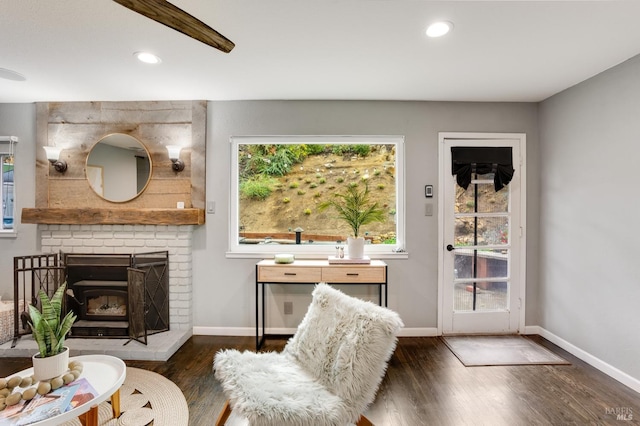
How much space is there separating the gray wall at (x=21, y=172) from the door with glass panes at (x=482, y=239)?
4324 mm

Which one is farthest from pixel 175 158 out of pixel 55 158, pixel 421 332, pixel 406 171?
pixel 421 332

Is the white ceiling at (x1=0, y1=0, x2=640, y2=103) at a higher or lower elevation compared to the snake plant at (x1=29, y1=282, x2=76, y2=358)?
higher

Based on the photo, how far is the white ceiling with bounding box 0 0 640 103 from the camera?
1.73m

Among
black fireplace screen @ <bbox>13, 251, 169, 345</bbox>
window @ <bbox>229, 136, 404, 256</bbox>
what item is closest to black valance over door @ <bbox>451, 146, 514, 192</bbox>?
window @ <bbox>229, 136, 404, 256</bbox>

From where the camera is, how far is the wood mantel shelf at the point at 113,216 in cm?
301

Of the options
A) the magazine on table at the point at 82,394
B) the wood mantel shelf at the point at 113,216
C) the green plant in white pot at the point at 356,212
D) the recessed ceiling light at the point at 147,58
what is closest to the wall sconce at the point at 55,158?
the wood mantel shelf at the point at 113,216

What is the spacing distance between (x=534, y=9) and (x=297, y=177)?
2.31m

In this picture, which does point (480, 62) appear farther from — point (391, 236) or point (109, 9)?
point (109, 9)

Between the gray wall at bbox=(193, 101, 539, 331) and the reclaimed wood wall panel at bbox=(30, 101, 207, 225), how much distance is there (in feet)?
0.51

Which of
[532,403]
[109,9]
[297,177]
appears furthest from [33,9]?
[532,403]

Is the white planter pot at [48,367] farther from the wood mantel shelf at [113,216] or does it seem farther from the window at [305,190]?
the window at [305,190]

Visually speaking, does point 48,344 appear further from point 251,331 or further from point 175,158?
point 175,158

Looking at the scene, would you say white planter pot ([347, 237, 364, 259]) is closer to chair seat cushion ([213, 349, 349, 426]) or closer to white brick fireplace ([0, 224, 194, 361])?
chair seat cushion ([213, 349, 349, 426])

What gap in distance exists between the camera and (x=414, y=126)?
10.5 ft
